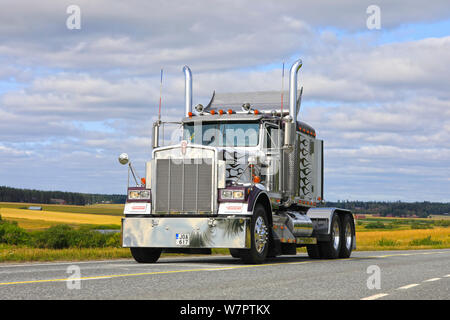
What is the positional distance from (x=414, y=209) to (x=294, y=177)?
6024 inches

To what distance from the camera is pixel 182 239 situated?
48.8ft

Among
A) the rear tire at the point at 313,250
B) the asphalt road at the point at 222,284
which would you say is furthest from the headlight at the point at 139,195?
the rear tire at the point at 313,250

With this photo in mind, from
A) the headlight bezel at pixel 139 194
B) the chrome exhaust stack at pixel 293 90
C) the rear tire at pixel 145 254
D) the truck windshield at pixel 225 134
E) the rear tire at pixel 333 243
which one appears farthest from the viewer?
the rear tire at pixel 333 243

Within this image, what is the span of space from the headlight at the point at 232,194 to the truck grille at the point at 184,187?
266mm

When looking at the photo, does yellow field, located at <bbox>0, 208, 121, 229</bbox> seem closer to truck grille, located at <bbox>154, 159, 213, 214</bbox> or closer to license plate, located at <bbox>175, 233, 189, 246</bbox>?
truck grille, located at <bbox>154, 159, 213, 214</bbox>

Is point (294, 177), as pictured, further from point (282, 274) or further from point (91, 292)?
point (91, 292)

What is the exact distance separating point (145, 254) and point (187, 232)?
176 centimetres

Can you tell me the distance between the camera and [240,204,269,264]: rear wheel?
14914 millimetres

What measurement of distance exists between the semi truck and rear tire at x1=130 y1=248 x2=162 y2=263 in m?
0.02

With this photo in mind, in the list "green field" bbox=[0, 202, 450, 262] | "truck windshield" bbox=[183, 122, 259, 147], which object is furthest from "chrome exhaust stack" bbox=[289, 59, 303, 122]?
"green field" bbox=[0, 202, 450, 262]

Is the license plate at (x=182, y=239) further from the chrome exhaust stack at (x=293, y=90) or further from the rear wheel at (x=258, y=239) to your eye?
the chrome exhaust stack at (x=293, y=90)

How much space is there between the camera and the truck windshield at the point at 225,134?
16.6m
